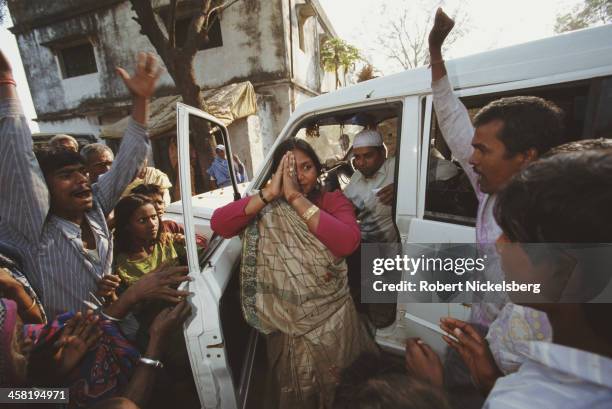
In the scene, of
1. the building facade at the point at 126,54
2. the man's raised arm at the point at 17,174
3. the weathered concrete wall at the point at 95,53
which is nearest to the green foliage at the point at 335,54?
the building facade at the point at 126,54

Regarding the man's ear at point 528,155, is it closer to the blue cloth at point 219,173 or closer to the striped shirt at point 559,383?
the striped shirt at point 559,383

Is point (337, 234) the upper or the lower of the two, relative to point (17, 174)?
lower

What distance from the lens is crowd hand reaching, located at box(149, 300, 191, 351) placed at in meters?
1.29

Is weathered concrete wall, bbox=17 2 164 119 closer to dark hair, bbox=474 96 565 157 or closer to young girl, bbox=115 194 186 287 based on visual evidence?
young girl, bbox=115 194 186 287

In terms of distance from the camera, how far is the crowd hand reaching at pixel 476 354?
0.98 metres

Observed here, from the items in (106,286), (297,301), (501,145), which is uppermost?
(501,145)

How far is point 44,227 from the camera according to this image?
1384 mm

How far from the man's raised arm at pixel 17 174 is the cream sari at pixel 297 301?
97 cm

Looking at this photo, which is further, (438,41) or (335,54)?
(335,54)

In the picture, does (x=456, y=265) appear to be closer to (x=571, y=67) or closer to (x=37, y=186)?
(x=571, y=67)

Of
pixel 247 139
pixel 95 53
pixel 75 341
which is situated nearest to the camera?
pixel 75 341

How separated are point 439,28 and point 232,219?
1497 millimetres

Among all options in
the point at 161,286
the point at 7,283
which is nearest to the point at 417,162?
the point at 161,286

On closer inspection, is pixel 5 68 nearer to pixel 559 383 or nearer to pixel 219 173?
pixel 559 383
